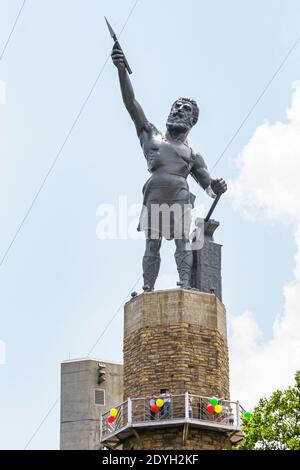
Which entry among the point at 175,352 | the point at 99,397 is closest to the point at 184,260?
the point at 175,352

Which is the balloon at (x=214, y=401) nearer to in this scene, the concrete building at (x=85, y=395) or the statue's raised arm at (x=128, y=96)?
the statue's raised arm at (x=128, y=96)

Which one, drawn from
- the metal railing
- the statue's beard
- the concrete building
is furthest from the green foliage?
the concrete building

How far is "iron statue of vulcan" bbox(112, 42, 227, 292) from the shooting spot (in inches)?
1745

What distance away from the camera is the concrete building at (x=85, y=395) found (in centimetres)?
6956

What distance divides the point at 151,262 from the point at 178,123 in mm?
4958

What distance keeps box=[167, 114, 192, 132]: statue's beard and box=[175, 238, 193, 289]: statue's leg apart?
392cm

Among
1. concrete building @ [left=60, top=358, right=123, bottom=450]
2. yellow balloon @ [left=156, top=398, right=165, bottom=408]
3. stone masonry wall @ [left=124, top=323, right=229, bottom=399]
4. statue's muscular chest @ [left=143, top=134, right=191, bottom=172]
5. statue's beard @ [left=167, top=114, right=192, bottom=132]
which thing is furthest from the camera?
concrete building @ [left=60, top=358, right=123, bottom=450]

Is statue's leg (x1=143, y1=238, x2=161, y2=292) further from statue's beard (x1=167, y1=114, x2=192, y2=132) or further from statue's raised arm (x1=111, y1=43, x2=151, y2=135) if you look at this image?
statue's raised arm (x1=111, y1=43, x2=151, y2=135)

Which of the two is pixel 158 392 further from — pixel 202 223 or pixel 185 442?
pixel 202 223

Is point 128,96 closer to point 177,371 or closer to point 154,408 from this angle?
point 177,371

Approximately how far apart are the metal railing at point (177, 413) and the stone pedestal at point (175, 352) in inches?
16.2

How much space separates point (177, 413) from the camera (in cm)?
4119
